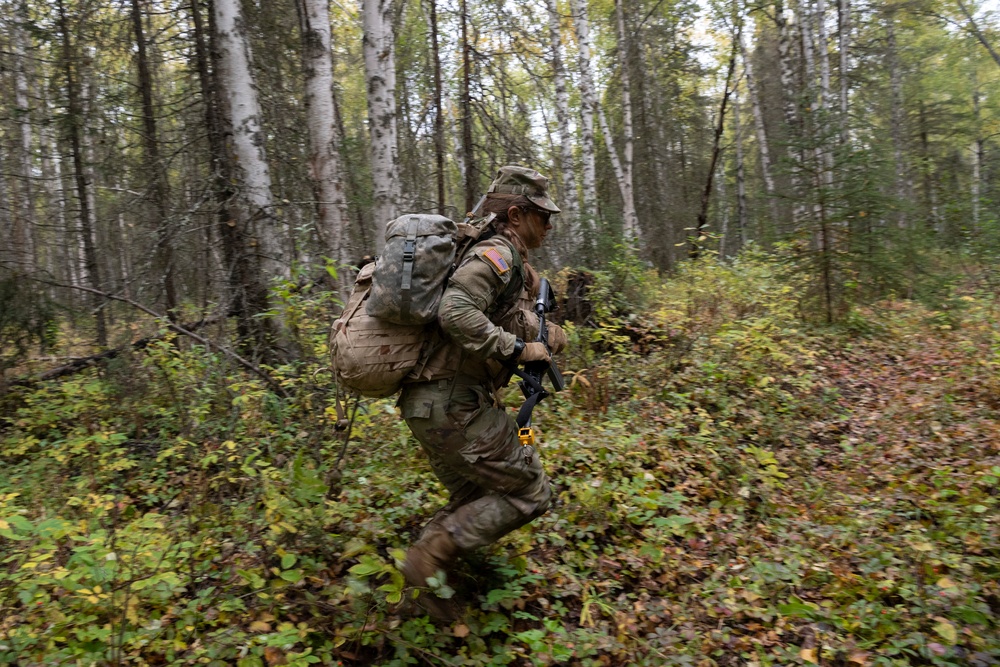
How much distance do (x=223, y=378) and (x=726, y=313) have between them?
6463mm

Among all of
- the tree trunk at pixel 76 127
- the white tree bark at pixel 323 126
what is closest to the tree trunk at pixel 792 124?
the white tree bark at pixel 323 126

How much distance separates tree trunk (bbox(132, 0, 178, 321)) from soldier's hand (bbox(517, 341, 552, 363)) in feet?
14.1

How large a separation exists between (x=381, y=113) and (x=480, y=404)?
4662 millimetres

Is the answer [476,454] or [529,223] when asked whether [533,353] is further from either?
[529,223]

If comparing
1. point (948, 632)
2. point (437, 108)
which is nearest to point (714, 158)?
point (437, 108)

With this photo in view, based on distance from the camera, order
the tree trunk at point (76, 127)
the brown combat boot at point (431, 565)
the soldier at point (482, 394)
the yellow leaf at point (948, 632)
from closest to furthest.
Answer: the yellow leaf at point (948, 632) < the soldier at point (482, 394) < the brown combat boot at point (431, 565) < the tree trunk at point (76, 127)

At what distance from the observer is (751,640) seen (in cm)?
304

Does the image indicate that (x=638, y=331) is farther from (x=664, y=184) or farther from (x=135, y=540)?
(x=664, y=184)

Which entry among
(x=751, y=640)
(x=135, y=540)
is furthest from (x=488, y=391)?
(x=135, y=540)

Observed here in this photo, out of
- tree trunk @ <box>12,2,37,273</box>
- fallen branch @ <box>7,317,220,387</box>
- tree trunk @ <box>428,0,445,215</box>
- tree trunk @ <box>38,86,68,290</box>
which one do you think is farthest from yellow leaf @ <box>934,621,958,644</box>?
tree trunk @ <box>38,86,68,290</box>

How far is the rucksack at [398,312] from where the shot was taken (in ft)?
9.12

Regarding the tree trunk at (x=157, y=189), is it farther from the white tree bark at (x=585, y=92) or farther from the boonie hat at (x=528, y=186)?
the white tree bark at (x=585, y=92)

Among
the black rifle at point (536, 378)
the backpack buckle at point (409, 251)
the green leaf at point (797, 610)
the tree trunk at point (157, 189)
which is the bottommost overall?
the green leaf at point (797, 610)

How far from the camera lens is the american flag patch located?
2916mm
